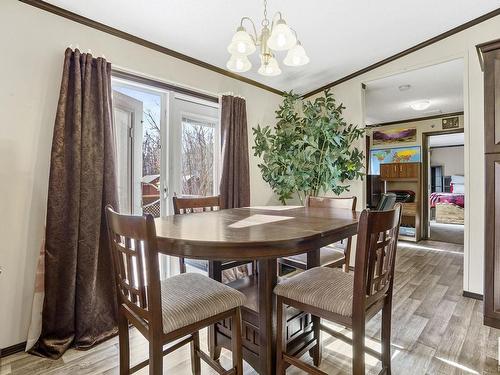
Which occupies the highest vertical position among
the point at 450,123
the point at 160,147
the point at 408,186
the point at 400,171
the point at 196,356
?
the point at 450,123

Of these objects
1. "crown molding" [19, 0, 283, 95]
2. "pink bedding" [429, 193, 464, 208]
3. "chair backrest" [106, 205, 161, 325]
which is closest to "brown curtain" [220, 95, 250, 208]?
"crown molding" [19, 0, 283, 95]

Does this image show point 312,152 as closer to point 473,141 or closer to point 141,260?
point 473,141

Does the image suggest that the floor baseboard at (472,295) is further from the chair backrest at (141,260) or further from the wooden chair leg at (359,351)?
the chair backrest at (141,260)

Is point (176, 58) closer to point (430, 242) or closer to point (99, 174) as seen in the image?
point (99, 174)

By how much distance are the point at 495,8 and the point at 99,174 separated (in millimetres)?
3622

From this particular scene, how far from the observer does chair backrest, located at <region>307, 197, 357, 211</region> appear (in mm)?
2271

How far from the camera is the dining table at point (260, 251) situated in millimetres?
1073

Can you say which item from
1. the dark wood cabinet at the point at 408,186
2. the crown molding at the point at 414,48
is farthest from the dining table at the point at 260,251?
the dark wood cabinet at the point at 408,186

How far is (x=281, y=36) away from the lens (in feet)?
5.08

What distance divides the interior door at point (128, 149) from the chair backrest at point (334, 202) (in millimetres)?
1605

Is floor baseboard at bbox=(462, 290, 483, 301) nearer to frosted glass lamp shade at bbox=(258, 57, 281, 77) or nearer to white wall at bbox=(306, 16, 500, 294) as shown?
white wall at bbox=(306, 16, 500, 294)

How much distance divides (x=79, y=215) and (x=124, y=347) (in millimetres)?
1032

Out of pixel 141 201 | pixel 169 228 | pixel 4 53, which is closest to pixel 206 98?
pixel 141 201

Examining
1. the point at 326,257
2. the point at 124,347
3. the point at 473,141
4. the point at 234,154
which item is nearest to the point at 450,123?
the point at 473,141
